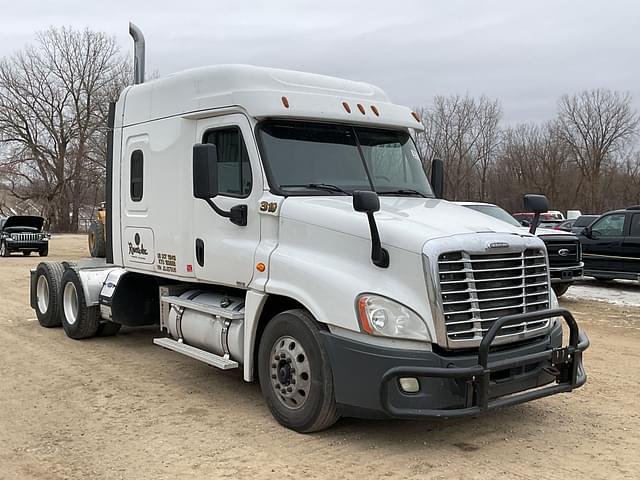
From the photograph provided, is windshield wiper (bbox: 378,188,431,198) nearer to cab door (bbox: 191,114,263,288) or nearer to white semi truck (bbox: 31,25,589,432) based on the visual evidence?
white semi truck (bbox: 31,25,589,432)

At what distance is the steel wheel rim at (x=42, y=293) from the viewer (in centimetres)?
973

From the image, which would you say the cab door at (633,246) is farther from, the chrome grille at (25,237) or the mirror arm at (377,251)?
the chrome grille at (25,237)

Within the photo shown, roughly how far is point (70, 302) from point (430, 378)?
6.22 m

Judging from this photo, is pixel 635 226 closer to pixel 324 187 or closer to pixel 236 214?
pixel 324 187

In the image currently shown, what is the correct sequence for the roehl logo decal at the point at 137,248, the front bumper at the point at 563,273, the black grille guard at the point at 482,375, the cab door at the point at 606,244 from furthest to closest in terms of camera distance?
the cab door at the point at 606,244 → the front bumper at the point at 563,273 → the roehl logo decal at the point at 137,248 → the black grille guard at the point at 482,375

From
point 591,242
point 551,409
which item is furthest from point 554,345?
point 591,242

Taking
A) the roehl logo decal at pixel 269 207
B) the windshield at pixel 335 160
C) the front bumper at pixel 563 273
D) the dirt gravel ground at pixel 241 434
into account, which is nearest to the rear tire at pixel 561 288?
the front bumper at pixel 563 273

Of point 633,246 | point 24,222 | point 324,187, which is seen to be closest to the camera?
point 324,187

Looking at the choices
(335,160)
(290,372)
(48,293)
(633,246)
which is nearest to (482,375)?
(290,372)

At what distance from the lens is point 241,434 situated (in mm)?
5266

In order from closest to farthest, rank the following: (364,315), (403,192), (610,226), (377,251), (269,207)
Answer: (364,315) < (377,251) < (269,207) < (403,192) < (610,226)

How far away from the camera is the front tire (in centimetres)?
495

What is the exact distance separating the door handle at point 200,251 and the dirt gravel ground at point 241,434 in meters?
1.26

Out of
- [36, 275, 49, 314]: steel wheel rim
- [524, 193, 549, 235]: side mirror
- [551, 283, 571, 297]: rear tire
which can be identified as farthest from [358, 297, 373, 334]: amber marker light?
[551, 283, 571, 297]: rear tire
